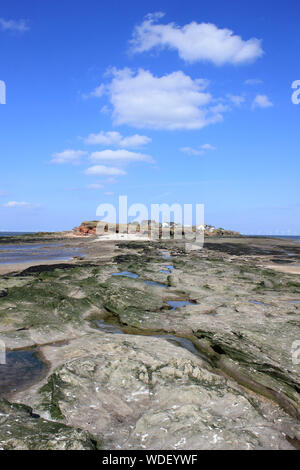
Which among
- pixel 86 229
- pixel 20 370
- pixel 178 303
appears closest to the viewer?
pixel 20 370

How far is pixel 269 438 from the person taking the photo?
6770 millimetres

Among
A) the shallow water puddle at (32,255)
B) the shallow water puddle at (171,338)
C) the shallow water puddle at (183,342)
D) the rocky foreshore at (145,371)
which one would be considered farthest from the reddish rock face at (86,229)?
the shallow water puddle at (183,342)

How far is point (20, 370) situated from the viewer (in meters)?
10.3

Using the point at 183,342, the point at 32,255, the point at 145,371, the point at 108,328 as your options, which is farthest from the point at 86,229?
the point at 145,371

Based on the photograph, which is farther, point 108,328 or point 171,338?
point 108,328

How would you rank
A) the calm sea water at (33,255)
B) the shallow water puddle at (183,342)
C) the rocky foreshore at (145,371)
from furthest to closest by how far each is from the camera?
the calm sea water at (33,255) < the shallow water puddle at (183,342) < the rocky foreshore at (145,371)

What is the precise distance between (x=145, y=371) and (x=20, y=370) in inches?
169

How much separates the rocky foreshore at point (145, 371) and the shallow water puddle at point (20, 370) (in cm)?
3

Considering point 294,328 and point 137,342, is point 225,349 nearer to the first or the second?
point 137,342

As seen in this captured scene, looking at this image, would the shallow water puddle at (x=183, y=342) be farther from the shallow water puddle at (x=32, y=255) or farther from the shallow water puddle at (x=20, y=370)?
the shallow water puddle at (x=32, y=255)

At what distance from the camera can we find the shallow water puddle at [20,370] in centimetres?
921

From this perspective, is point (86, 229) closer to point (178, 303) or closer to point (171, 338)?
point (178, 303)

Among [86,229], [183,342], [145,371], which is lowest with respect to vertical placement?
[183,342]
